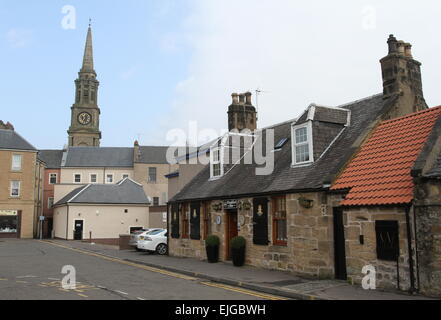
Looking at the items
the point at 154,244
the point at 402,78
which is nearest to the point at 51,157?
the point at 154,244

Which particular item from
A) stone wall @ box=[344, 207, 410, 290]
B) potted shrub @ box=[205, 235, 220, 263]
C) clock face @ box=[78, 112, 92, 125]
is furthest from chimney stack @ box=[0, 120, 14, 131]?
stone wall @ box=[344, 207, 410, 290]

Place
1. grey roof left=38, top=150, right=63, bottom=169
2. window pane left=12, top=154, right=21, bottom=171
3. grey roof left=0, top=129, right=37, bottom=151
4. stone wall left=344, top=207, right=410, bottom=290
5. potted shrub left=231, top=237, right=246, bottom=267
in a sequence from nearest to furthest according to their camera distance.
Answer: stone wall left=344, top=207, right=410, bottom=290 → potted shrub left=231, top=237, right=246, bottom=267 → grey roof left=0, top=129, right=37, bottom=151 → window pane left=12, top=154, right=21, bottom=171 → grey roof left=38, top=150, right=63, bottom=169

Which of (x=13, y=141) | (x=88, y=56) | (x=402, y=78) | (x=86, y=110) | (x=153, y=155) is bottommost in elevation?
(x=402, y=78)

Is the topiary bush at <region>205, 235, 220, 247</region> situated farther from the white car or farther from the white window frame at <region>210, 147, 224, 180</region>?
the white car

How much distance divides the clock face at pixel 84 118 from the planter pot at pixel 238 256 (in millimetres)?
73543

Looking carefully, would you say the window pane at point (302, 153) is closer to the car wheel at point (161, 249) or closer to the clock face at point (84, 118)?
the car wheel at point (161, 249)

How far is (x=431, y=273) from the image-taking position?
9.87 m

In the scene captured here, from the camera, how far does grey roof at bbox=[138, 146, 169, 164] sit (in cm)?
6334

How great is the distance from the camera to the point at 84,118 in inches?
3349

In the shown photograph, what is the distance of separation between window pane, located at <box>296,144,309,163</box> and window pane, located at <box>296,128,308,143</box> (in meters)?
0.23

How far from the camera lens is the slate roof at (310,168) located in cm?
1413

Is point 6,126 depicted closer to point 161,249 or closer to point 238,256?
point 161,249

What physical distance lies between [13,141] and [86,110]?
37373 mm
